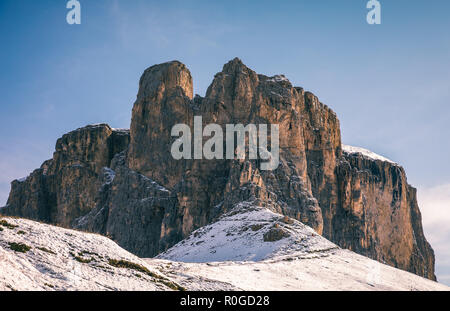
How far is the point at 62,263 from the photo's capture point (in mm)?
30219

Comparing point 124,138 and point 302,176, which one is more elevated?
point 124,138

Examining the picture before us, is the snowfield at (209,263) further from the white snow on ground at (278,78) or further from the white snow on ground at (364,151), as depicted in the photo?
the white snow on ground at (364,151)

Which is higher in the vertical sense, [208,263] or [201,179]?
[201,179]

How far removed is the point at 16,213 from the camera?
142875mm

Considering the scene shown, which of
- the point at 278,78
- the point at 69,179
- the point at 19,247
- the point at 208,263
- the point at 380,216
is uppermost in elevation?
the point at 278,78

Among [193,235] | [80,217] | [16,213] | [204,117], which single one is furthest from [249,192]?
[16,213]

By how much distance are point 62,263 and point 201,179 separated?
7241 centimetres

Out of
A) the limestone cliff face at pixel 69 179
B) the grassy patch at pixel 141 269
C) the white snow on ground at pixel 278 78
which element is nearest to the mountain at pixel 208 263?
the grassy patch at pixel 141 269

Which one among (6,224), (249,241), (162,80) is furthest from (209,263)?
(162,80)

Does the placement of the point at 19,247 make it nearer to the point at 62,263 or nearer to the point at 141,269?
the point at 62,263

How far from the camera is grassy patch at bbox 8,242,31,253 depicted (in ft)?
97.8
